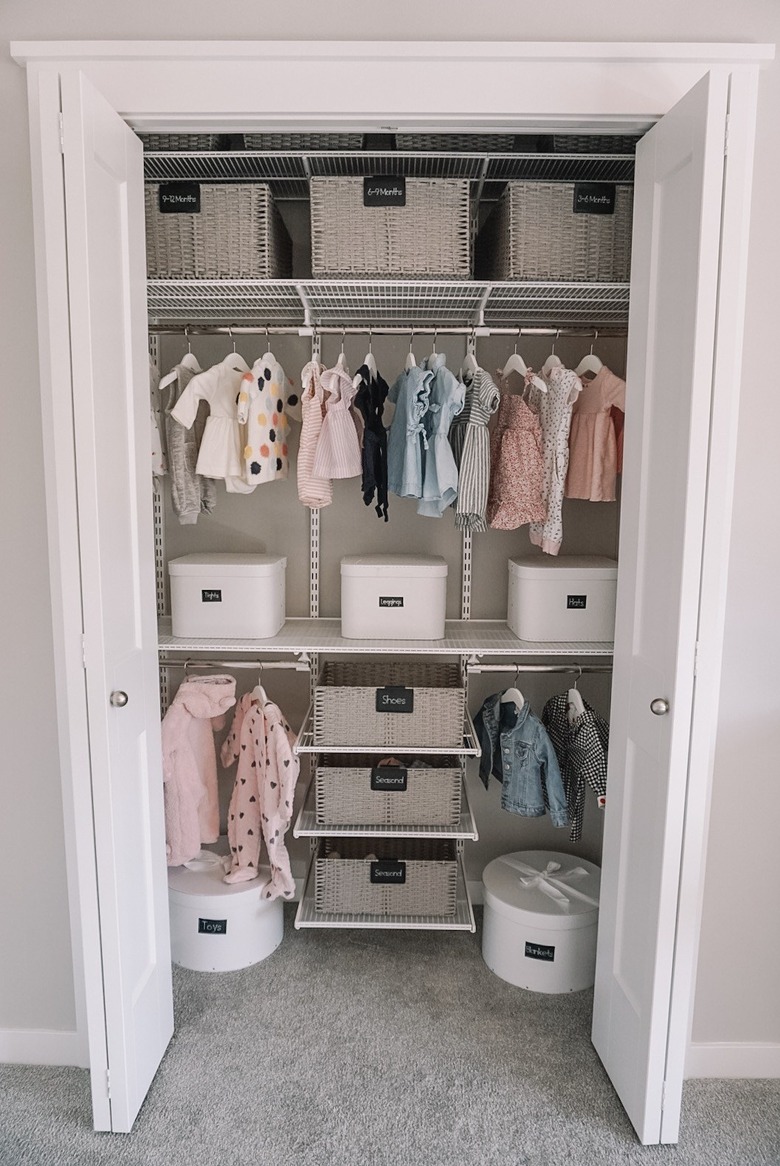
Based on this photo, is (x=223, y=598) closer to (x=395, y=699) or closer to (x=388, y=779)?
(x=395, y=699)

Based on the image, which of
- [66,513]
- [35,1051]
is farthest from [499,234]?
[35,1051]

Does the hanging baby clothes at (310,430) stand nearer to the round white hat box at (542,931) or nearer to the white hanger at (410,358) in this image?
the white hanger at (410,358)

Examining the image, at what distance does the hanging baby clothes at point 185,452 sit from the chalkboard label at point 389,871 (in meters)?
1.22

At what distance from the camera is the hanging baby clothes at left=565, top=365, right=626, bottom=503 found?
2.22m

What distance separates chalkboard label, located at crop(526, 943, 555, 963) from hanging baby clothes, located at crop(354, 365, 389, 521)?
4.44 ft

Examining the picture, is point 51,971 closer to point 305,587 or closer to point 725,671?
point 305,587

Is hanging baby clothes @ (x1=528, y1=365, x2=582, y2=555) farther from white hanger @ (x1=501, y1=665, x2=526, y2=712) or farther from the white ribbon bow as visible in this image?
the white ribbon bow

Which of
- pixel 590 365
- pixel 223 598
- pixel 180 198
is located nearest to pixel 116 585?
pixel 223 598

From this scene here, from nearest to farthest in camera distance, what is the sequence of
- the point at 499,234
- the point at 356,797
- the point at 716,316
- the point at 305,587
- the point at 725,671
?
1. the point at 716,316
2. the point at 725,671
3. the point at 499,234
4. the point at 356,797
5. the point at 305,587

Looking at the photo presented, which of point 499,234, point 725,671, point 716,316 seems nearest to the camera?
point 716,316

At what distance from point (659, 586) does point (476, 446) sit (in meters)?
0.71

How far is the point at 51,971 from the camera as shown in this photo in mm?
1940

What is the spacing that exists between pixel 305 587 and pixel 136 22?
62.6 inches

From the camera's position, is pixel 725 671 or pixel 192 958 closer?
→ pixel 725 671
